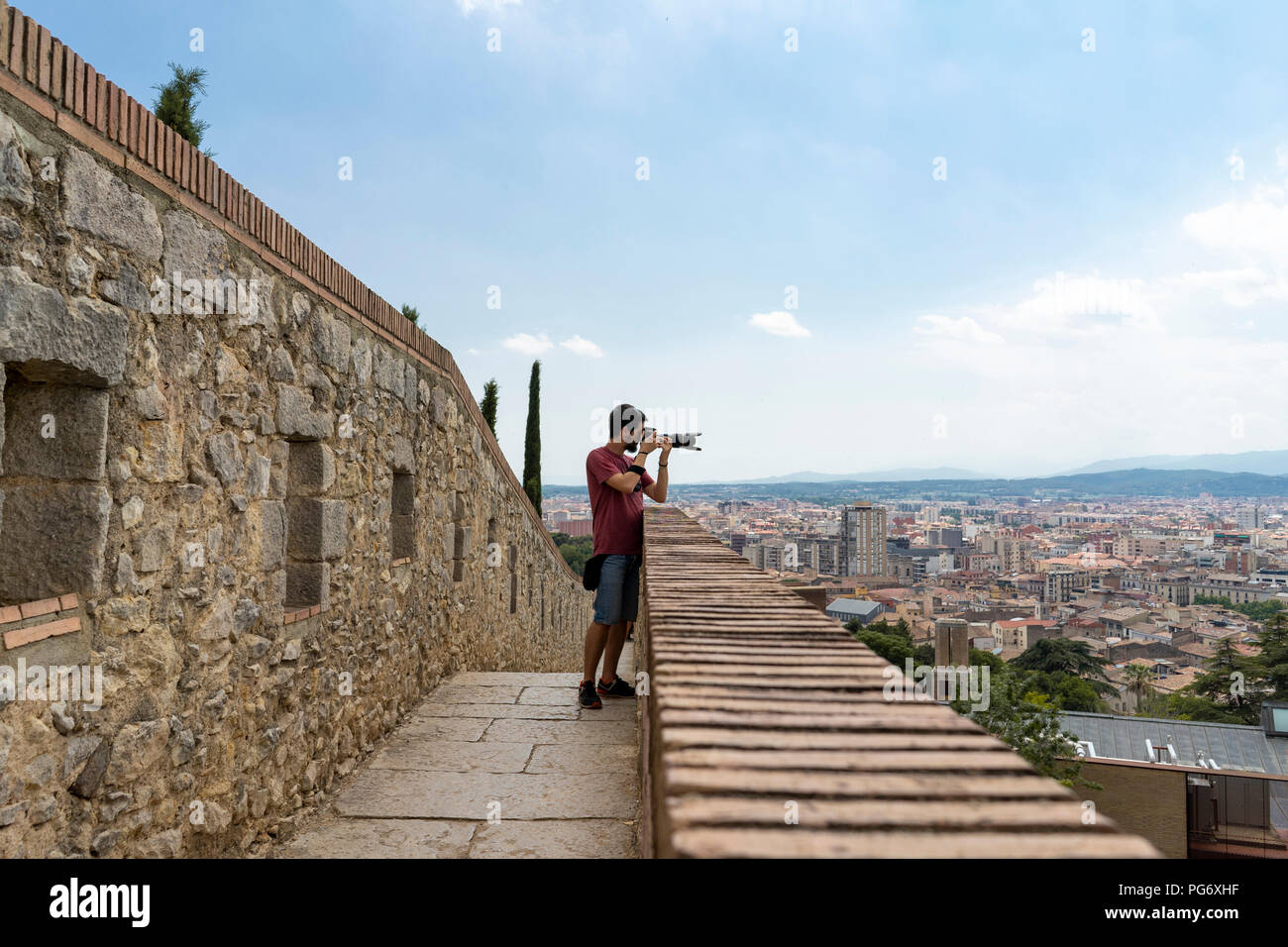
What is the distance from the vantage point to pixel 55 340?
1.87 m

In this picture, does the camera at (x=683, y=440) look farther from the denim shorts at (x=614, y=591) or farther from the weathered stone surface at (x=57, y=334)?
the weathered stone surface at (x=57, y=334)

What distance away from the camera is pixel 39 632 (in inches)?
73.3

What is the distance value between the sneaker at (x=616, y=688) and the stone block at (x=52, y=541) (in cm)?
324

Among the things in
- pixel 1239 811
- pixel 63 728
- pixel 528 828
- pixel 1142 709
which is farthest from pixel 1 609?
pixel 1142 709

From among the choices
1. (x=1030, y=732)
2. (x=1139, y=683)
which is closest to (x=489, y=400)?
(x=1030, y=732)

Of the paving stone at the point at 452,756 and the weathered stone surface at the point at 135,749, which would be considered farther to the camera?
the paving stone at the point at 452,756

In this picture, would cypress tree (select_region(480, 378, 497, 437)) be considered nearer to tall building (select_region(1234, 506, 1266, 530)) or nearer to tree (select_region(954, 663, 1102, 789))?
tree (select_region(954, 663, 1102, 789))

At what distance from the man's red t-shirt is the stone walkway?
0.98 meters

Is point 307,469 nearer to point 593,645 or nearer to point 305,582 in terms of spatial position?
point 305,582

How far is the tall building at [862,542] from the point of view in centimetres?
8219

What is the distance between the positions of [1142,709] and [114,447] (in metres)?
57.5

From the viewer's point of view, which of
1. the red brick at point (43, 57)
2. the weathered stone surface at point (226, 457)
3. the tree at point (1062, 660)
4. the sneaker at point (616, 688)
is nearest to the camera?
the red brick at point (43, 57)

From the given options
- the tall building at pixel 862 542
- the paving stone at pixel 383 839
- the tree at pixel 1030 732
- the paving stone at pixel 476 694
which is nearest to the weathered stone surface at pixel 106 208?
the paving stone at pixel 383 839
